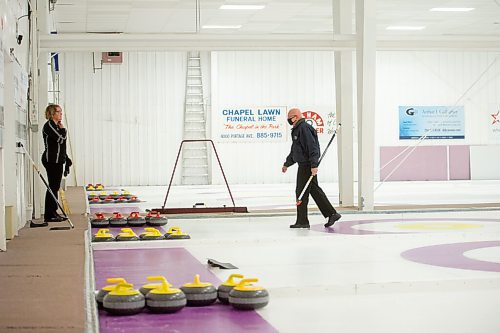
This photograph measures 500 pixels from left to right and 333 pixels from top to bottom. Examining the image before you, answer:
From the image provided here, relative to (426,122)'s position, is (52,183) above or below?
below

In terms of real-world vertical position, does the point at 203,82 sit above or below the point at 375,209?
above

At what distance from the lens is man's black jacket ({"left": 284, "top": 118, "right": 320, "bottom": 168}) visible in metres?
10.9

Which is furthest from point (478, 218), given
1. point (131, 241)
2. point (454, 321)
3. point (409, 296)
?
point (454, 321)

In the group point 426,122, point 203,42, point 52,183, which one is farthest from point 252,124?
point 52,183

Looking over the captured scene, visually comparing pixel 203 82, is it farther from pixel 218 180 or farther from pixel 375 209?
pixel 375 209

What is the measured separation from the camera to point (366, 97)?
45.6 ft

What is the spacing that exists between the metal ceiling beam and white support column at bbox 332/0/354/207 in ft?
2.59

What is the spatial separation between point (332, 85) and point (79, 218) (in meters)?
15.8

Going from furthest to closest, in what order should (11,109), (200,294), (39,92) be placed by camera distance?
(39,92)
(11,109)
(200,294)

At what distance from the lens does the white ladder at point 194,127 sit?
2605 cm

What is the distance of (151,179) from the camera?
2570cm

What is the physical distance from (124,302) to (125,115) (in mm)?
20840

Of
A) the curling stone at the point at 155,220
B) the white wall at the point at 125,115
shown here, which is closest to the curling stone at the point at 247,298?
the curling stone at the point at 155,220

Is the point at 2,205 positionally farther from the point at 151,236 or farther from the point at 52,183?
the point at 52,183
